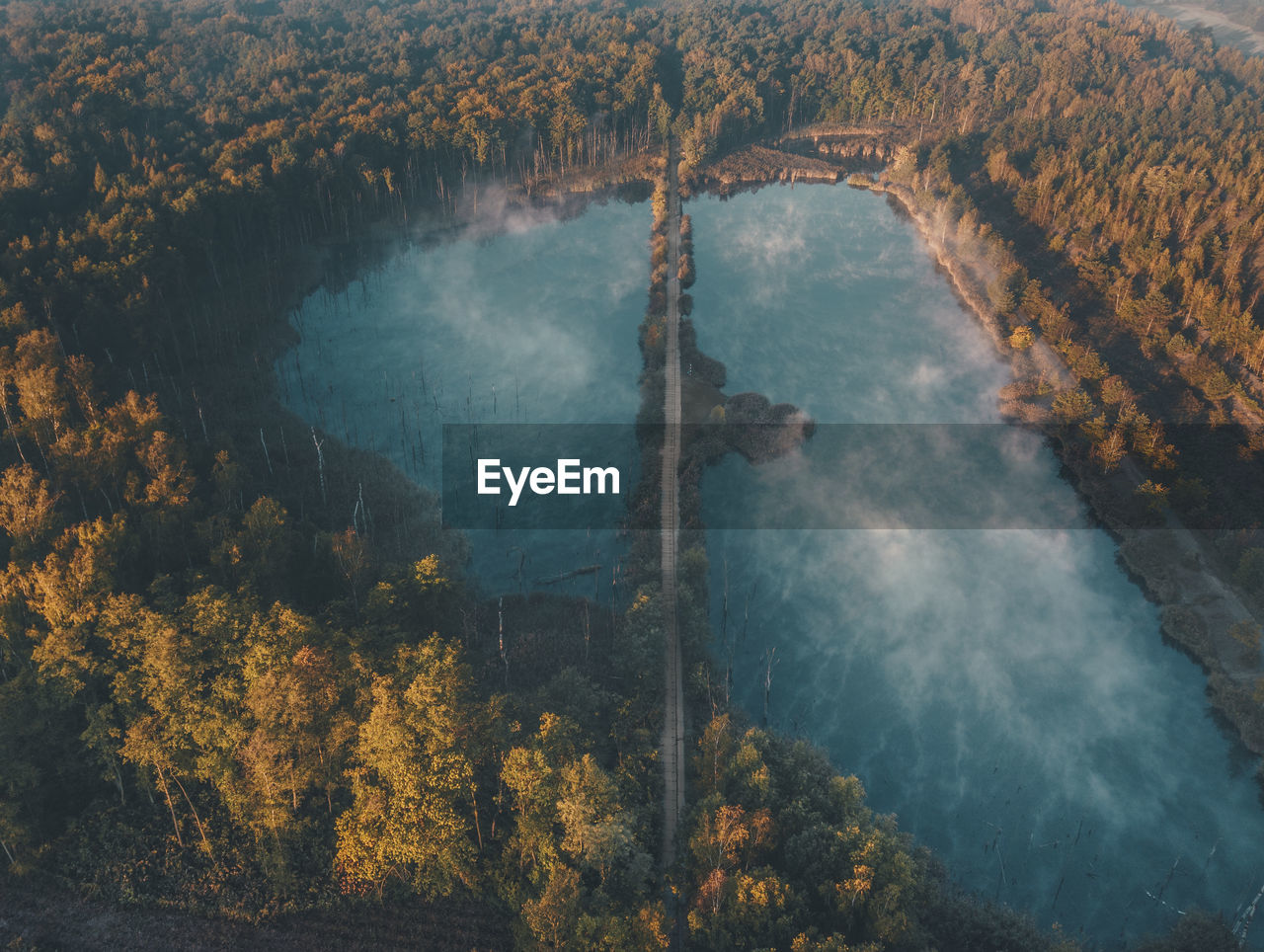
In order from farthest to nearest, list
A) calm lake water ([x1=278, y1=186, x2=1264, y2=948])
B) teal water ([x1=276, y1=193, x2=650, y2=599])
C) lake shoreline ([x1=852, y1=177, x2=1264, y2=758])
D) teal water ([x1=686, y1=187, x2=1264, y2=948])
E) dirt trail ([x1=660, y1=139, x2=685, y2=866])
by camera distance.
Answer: teal water ([x1=276, y1=193, x2=650, y2=599]), lake shoreline ([x1=852, y1=177, x2=1264, y2=758]), calm lake water ([x1=278, y1=186, x2=1264, y2=948]), teal water ([x1=686, y1=187, x2=1264, y2=948]), dirt trail ([x1=660, y1=139, x2=685, y2=866])

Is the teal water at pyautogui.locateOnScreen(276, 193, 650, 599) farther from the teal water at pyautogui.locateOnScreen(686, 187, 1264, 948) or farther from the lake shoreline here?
the lake shoreline

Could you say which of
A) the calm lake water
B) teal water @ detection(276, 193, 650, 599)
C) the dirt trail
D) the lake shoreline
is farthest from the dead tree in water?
the lake shoreline

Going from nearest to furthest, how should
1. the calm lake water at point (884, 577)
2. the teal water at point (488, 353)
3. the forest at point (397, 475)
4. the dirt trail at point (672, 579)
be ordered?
the forest at point (397, 475), the dirt trail at point (672, 579), the calm lake water at point (884, 577), the teal water at point (488, 353)

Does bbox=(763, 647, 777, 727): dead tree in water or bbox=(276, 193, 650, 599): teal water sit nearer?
bbox=(763, 647, 777, 727): dead tree in water

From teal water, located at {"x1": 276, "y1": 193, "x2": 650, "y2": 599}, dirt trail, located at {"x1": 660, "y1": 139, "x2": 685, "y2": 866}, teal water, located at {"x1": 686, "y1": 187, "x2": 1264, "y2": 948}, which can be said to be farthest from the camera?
teal water, located at {"x1": 276, "y1": 193, "x2": 650, "y2": 599}

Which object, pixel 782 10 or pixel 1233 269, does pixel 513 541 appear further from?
pixel 782 10

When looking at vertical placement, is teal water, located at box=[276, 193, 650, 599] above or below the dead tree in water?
above

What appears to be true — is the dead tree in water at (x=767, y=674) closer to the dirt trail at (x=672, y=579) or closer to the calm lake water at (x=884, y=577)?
the calm lake water at (x=884, y=577)

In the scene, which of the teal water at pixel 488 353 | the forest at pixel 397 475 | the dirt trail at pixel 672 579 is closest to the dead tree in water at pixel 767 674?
the forest at pixel 397 475
